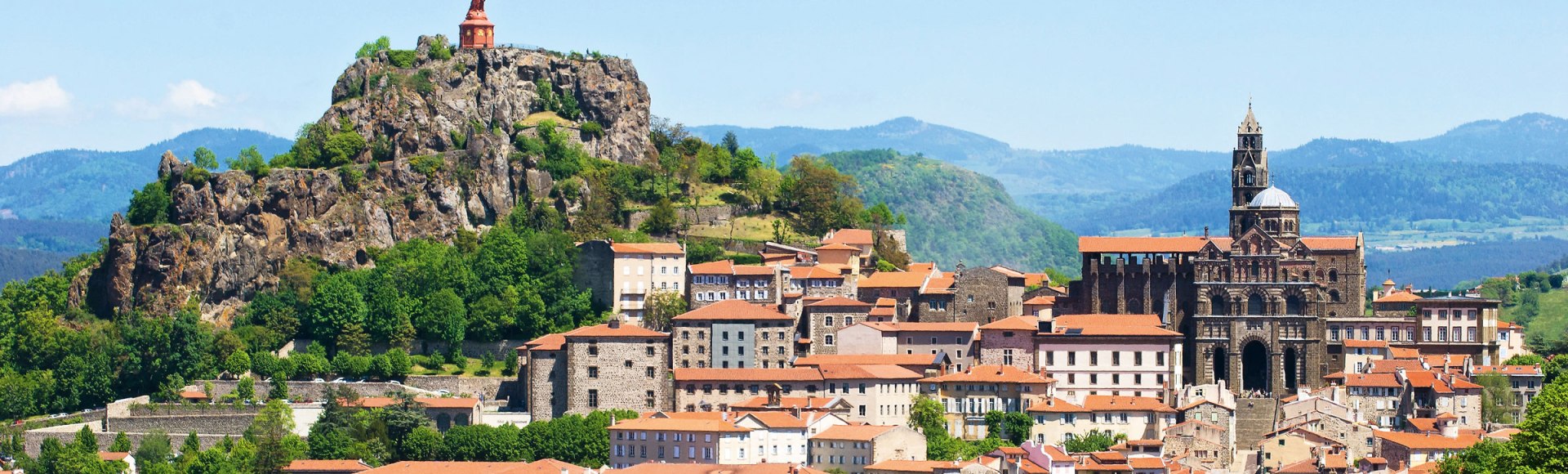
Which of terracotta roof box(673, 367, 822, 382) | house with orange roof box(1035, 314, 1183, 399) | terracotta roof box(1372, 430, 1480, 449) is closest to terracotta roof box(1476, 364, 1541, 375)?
terracotta roof box(1372, 430, 1480, 449)

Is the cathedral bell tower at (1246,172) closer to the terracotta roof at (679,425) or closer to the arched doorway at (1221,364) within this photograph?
the arched doorway at (1221,364)

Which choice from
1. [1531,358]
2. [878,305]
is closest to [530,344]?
[878,305]

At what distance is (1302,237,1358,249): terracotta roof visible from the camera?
97.8 m

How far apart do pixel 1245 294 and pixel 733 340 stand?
20.5 metres

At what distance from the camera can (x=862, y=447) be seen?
85.9 metres

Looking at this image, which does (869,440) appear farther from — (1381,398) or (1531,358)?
(1531,358)

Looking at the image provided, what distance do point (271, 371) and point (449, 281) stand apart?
9.38 m

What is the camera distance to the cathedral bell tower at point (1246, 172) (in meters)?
102

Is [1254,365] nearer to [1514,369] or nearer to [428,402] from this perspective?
[1514,369]

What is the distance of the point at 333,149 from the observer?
114m

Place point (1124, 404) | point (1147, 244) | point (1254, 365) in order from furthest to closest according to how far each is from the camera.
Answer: point (1147, 244)
point (1254, 365)
point (1124, 404)

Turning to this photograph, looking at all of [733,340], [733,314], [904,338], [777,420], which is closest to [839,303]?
[904,338]

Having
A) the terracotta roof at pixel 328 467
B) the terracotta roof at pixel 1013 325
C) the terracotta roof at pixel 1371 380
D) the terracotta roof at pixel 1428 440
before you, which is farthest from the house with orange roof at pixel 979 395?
the terracotta roof at pixel 328 467

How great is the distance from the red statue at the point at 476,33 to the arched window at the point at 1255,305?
44.9 m
